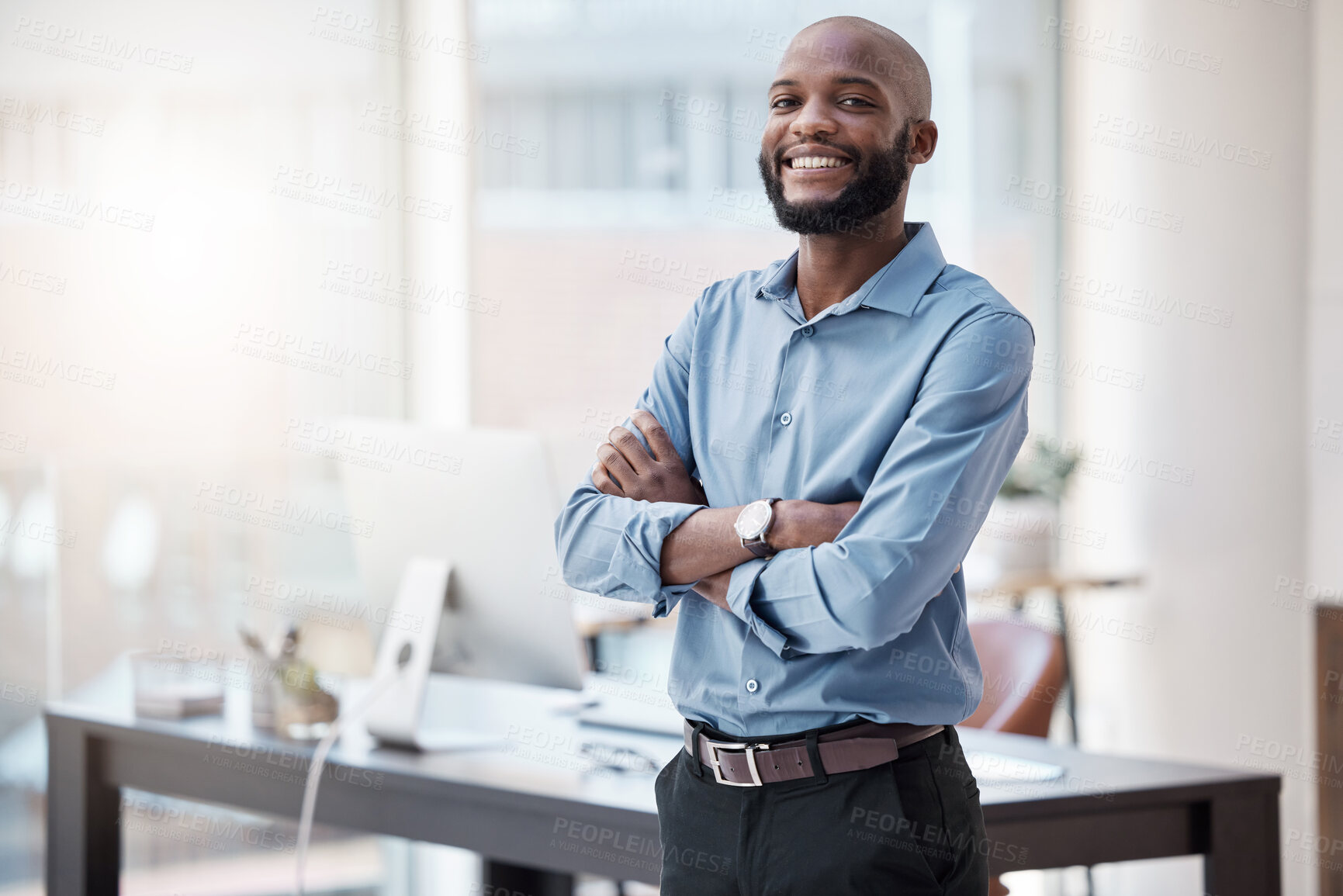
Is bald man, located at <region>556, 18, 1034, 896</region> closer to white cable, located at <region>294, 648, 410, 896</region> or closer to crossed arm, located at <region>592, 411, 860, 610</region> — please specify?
crossed arm, located at <region>592, 411, 860, 610</region>

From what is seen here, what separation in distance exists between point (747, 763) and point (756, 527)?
0.97 ft

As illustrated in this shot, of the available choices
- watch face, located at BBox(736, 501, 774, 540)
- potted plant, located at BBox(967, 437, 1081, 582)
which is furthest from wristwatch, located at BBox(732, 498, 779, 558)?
potted plant, located at BBox(967, 437, 1081, 582)

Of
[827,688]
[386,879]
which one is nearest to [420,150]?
[386,879]

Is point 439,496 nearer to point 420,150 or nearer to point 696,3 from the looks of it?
point 420,150

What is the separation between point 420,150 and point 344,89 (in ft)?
1.05

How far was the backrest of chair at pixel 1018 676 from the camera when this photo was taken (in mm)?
2613

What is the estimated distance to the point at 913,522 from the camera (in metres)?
1.39

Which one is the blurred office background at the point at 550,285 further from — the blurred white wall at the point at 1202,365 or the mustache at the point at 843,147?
the mustache at the point at 843,147

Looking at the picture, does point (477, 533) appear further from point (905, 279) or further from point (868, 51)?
point (868, 51)

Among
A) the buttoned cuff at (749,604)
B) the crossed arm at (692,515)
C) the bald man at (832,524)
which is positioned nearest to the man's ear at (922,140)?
the bald man at (832,524)

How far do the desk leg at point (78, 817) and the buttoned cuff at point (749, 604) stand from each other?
1.80 m

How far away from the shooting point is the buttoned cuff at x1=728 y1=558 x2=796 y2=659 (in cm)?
144

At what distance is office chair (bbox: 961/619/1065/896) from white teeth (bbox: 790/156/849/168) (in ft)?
4.49

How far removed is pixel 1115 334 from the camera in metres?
4.24
